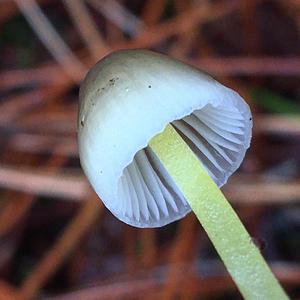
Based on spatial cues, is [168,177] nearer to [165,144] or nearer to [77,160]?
[165,144]

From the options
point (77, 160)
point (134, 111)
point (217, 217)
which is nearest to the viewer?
point (134, 111)

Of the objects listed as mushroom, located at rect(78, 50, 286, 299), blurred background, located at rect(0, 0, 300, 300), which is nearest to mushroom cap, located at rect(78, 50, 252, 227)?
mushroom, located at rect(78, 50, 286, 299)

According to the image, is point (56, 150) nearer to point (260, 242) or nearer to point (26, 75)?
point (26, 75)

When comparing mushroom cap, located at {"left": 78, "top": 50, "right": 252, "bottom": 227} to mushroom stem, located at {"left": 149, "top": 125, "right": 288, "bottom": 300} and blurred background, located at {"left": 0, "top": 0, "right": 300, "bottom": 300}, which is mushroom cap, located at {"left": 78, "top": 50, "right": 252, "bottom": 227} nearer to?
mushroom stem, located at {"left": 149, "top": 125, "right": 288, "bottom": 300}

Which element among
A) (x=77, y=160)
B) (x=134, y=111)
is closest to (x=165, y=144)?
(x=134, y=111)

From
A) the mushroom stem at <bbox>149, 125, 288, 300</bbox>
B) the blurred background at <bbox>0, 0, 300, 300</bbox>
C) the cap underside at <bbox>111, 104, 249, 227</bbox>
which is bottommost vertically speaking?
the mushroom stem at <bbox>149, 125, 288, 300</bbox>

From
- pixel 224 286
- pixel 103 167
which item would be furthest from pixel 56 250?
pixel 103 167
